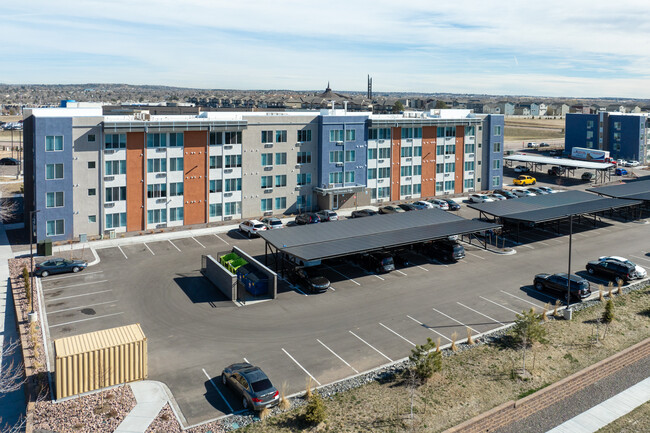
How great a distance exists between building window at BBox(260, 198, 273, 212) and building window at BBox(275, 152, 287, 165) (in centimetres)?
447

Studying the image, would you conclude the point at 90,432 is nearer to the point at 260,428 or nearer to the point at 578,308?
the point at 260,428

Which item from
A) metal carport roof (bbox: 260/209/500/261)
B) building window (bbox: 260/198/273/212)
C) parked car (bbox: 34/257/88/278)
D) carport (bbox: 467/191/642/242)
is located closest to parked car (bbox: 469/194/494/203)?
carport (bbox: 467/191/642/242)

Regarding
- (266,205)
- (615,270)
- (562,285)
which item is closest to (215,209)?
(266,205)

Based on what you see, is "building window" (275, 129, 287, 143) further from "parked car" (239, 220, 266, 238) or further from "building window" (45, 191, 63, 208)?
"building window" (45, 191, 63, 208)

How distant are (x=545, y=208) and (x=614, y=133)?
2993 inches

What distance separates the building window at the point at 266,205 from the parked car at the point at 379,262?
20638 millimetres

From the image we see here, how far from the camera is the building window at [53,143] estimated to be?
51156mm

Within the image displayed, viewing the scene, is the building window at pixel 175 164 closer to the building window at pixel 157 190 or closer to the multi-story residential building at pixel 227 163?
the multi-story residential building at pixel 227 163

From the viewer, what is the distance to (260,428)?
23.0m

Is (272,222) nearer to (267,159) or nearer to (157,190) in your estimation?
(267,159)

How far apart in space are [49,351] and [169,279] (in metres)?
12.8

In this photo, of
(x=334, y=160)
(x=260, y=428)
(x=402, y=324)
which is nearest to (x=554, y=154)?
(x=334, y=160)

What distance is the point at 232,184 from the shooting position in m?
61.8

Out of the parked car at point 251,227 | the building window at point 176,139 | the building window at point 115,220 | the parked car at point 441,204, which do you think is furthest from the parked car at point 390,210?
the building window at point 115,220
